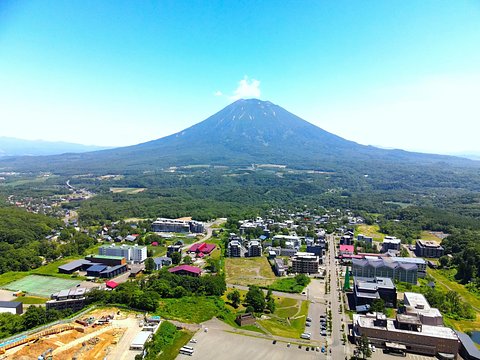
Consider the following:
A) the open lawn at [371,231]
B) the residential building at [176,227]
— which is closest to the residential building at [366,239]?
the open lawn at [371,231]

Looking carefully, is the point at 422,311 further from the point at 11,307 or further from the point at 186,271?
the point at 11,307

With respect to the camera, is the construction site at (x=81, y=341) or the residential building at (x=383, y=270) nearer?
the construction site at (x=81, y=341)

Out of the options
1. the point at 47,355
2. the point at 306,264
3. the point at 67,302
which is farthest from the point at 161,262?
the point at 47,355

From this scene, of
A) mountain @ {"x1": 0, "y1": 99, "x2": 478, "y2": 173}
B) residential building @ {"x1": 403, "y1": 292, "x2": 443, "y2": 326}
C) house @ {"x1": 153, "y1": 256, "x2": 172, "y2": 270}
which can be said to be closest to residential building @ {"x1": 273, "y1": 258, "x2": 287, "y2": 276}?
house @ {"x1": 153, "y1": 256, "x2": 172, "y2": 270}

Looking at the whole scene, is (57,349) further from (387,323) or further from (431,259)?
(431,259)

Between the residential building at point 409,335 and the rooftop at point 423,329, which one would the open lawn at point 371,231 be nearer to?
the rooftop at point 423,329

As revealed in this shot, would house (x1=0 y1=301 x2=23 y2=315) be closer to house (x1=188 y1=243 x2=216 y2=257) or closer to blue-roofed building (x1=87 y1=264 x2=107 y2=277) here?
blue-roofed building (x1=87 y1=264 x2=107 y2=277)
